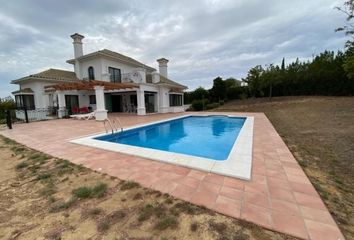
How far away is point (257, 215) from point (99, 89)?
45.1 feet

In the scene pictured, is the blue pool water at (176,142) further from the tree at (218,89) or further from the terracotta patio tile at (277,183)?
the tree at (218,89)

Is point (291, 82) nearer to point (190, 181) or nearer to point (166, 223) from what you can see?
point (190, 181)

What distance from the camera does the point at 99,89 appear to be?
1344cm

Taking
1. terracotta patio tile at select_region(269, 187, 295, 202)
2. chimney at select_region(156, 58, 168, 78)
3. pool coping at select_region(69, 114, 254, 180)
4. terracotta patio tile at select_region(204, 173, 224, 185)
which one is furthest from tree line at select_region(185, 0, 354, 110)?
terracotta patio tile at select_region(269, 187, 295, 202)

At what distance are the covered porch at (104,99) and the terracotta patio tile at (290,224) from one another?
43.9 ft

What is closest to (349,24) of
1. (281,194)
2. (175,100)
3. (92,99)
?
(281,194)

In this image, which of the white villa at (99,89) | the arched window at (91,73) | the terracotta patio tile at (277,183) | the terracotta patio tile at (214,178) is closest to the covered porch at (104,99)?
the white villa at (99,89)

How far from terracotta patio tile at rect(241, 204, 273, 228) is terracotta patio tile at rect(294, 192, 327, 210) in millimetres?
673

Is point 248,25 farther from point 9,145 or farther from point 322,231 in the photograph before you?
point 9,145

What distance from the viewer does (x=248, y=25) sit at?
43.3ft

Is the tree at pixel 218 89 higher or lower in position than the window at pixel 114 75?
lower

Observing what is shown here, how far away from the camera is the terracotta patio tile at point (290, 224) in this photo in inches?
79.9

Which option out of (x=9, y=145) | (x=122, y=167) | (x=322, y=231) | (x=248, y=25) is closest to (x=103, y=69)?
(x=9, y=145)

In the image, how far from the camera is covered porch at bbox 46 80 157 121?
1384 centimetres
